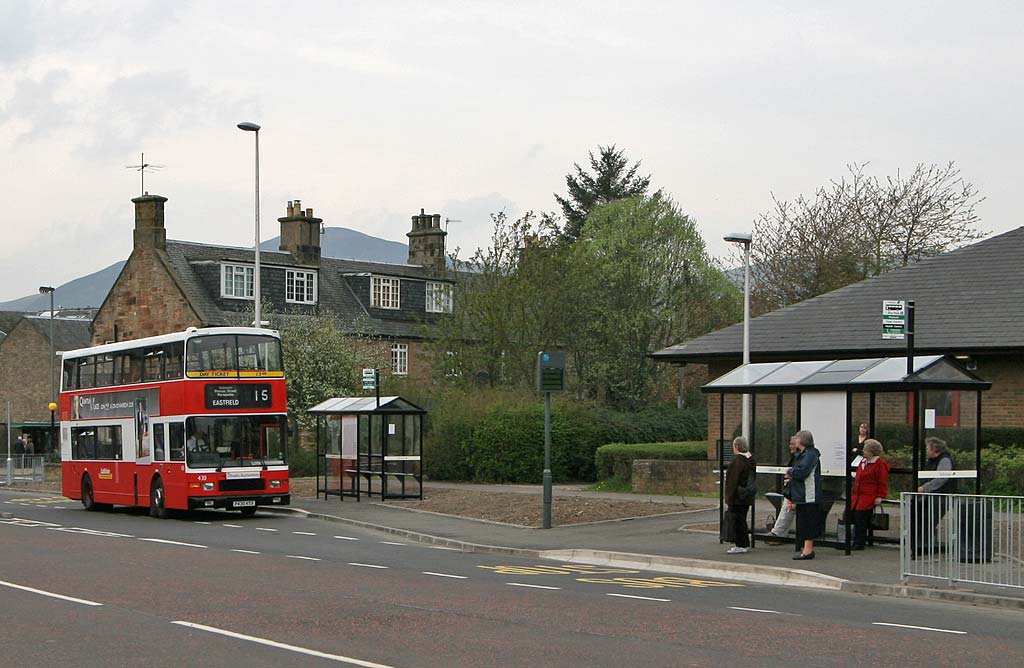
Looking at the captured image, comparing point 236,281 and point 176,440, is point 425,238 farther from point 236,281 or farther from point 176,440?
point 176,440

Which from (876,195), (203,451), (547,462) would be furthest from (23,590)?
(876,195)

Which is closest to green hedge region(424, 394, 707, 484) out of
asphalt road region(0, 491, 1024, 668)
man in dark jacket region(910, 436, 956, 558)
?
asphalt road region(0, 491, 1024, 668)

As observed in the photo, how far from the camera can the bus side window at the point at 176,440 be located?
2794 cm

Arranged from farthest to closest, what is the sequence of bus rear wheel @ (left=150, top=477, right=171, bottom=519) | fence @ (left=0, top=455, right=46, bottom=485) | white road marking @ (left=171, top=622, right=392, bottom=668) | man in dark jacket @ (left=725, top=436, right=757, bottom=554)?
fence @ (left=0, top=455, right=46, bottom=485) < bus rear wheel @ (left=150, top=477, right=171, bottom=519) < man in dark jacket @ (left=725, top=436, right=757, bottom=554) < white road marking @ (left=171, top=622, right=392, bottom=668)

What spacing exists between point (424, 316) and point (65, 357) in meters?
29.8

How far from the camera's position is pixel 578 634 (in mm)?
11352

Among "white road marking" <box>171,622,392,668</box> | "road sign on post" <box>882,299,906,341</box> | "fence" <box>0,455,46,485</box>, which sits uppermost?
"road sign on post" <box>882,299,906,341</box>

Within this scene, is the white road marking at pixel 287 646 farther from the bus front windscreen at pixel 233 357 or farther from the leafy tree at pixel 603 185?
the leafy tree at pixel 603 185

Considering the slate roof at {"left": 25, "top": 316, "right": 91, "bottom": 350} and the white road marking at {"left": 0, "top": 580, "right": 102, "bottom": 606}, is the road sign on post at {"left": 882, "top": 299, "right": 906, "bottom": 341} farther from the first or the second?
the slate roof at {"left": 25, "top": 316, "right": 91, "bottom": 350}

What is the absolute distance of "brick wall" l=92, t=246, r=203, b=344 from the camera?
54906 millimetres

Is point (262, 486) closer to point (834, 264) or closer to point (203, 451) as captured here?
point (203, 451)

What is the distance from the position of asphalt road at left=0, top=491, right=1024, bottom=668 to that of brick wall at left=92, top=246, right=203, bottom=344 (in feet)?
118

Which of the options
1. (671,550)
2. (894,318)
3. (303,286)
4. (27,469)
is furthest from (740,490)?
(303,286)

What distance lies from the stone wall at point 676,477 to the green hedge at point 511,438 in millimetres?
6115
